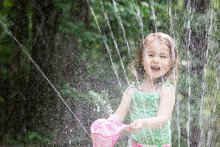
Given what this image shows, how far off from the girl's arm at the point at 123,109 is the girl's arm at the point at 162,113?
0.24 meters

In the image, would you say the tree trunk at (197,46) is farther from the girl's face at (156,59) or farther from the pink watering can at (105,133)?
the pink watering can at (105,133)

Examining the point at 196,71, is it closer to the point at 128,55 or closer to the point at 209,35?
the point at 209,35

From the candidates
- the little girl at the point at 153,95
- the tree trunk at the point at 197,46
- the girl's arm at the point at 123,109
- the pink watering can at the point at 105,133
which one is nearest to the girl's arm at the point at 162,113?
the little girl at the point at 153,95

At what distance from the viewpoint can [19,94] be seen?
4102 millimetres

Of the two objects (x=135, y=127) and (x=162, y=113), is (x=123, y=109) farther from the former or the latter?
(x=135, y=127)

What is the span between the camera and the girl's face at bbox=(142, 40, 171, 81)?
1967 mm

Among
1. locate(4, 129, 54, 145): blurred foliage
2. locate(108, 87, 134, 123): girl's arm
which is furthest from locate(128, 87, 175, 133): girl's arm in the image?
locate(4, 129, 54, 145): blurred foliage

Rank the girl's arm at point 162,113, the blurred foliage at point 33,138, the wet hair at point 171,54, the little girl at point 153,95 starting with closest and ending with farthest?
the girl's arm at point 162,113, the little girl at point 153,95, the wet hair at point 171,54, the blurred foliage at point 33,138

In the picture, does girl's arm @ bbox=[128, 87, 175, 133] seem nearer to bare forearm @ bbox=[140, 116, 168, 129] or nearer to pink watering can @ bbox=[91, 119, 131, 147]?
bare forearm @ bbox=[140, 116, 168, 129]

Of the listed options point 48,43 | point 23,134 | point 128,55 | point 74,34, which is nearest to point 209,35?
point 128,55

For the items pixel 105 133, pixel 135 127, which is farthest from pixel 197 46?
pixel 105 133

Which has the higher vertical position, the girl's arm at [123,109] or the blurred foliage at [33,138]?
the girl's arm at [123,109]

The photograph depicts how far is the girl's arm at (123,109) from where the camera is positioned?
1.98m

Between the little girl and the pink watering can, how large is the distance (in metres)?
0.33
